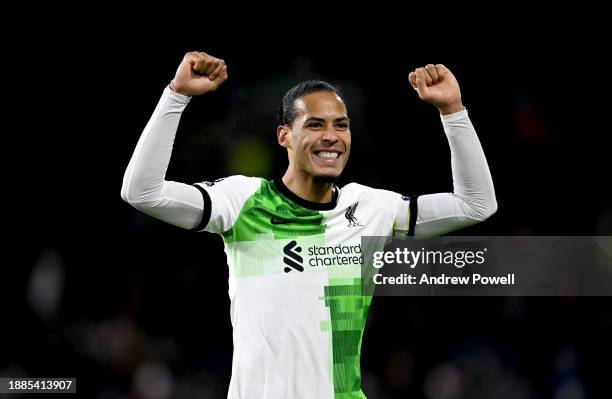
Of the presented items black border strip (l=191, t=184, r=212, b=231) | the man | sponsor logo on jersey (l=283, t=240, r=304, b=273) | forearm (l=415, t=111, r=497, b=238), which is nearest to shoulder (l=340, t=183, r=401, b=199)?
the man

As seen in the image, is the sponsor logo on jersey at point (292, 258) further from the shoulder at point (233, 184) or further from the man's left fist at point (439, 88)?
the man's left fist at point (439, 88)

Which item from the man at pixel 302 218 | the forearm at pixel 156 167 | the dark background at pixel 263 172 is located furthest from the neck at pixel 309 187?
the dark background at pixel 263 172

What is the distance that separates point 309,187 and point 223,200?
0.36 m

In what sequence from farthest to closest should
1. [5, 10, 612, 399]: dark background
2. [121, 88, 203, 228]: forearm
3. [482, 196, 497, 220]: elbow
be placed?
1. [5, 10, 612, 399]: dark background
2. [482, 196, 497, 220]: elbow
3. [121, 88, 203, 228]: forearm

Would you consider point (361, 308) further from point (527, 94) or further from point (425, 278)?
point (527, 94)

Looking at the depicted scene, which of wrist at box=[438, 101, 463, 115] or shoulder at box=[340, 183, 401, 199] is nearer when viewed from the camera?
wrist at box=[438, 101, 463, 115]

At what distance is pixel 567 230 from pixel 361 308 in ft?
9.43

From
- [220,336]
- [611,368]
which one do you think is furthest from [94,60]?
[611,368]

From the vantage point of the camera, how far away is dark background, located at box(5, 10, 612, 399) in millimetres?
5125

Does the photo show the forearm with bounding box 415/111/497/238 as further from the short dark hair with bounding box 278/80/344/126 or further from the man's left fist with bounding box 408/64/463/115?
the short dark hair with bounding box 278/80/344/126

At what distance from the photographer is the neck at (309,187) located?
3.01 meters

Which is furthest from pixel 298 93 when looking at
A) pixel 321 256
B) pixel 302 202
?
pixel 321 256

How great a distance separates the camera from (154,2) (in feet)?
18.0

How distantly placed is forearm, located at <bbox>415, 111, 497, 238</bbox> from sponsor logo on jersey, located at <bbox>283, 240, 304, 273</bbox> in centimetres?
49
